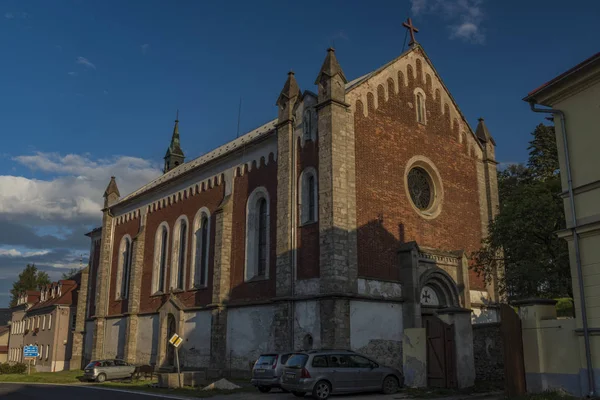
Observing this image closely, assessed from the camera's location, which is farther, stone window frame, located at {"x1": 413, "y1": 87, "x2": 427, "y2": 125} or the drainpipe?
stone window frame, located at {"x1": 413, "y1": 87, "x2": 427, "y2": 125}

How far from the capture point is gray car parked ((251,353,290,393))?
18.4m

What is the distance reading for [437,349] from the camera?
17.5 meters

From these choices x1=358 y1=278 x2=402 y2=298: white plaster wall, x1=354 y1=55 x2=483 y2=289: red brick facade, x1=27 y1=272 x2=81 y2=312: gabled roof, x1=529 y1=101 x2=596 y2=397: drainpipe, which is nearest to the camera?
x1=529 y1=101 x2=596 y2=397: drainpipe

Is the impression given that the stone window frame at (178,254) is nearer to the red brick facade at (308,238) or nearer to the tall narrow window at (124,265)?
the tall narrow window at (124,265)

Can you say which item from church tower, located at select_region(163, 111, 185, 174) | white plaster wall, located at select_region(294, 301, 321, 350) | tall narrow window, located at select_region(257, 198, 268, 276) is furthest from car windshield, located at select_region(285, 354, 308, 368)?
church tower, located at select_region(163, 111, 185, 174)

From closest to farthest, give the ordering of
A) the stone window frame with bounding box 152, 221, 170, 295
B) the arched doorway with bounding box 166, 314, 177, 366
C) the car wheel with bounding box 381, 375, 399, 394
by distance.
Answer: the car wheel with bounding box 381, 375, 399, 394
the arched doorway with bounding box 166, 314, 177, 366
the stone window frame with bounding box 152, 221, 170, 295

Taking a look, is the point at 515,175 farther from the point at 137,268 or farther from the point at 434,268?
the point at 137,268

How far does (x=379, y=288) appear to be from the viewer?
22281mm

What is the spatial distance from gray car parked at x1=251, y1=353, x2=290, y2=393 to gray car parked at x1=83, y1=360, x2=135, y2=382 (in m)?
11.9

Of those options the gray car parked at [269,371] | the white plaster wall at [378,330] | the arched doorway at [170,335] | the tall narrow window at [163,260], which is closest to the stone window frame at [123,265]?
the tall narrow window at [163,260]

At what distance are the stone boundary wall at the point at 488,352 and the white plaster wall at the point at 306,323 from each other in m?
5.67

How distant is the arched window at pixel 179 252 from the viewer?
106ft

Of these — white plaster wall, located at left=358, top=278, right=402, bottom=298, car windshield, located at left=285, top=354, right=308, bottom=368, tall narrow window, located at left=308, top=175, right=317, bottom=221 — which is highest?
tall narrow window, located at left=308, top=175, right=317, bottom=221

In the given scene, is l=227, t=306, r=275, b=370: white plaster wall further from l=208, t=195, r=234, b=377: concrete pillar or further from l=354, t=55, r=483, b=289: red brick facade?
l=354, t=55, r=483, b=289: red brick facade
